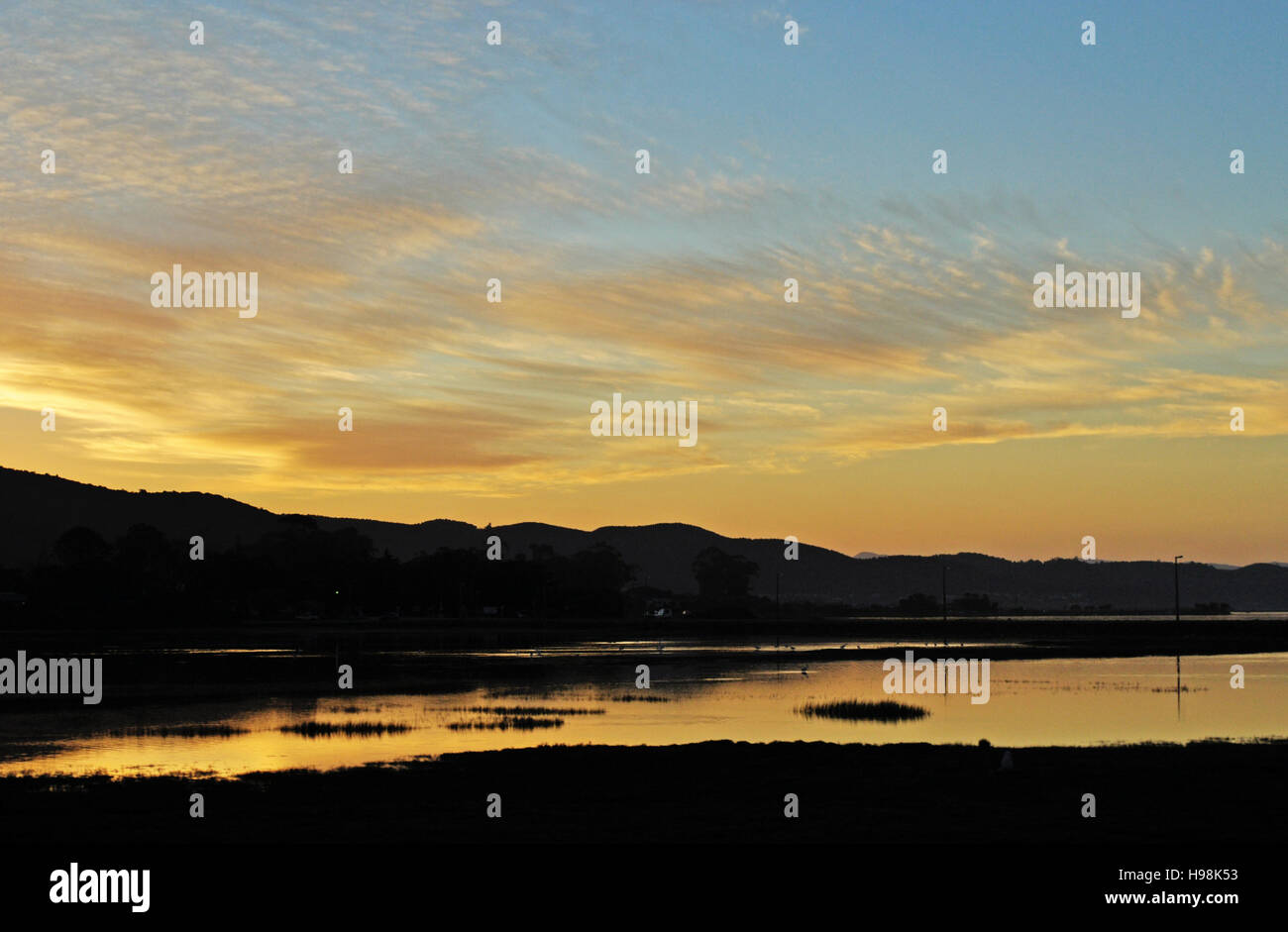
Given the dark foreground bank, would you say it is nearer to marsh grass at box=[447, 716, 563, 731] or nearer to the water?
the water

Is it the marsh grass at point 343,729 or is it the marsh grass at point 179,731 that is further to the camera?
the marsh grass at point 343,729

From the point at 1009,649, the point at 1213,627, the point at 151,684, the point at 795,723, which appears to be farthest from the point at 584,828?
the point at 1213,627

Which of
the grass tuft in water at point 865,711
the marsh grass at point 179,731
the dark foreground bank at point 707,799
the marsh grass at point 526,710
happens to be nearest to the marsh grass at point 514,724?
the marsh grass at point 526,710

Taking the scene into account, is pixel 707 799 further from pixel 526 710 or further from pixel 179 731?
pixel 526 710

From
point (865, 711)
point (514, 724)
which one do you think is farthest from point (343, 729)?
point (865, 711)

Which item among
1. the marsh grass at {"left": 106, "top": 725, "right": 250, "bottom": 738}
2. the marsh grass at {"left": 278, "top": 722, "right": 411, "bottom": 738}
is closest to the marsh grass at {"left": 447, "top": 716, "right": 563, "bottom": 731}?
the marsh grass at {"left": 278, "top": 722, "right": 411, "bottom": 738}

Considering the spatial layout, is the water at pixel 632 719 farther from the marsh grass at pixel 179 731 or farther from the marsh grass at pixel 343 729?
the marsh grass at pixel 343 729
